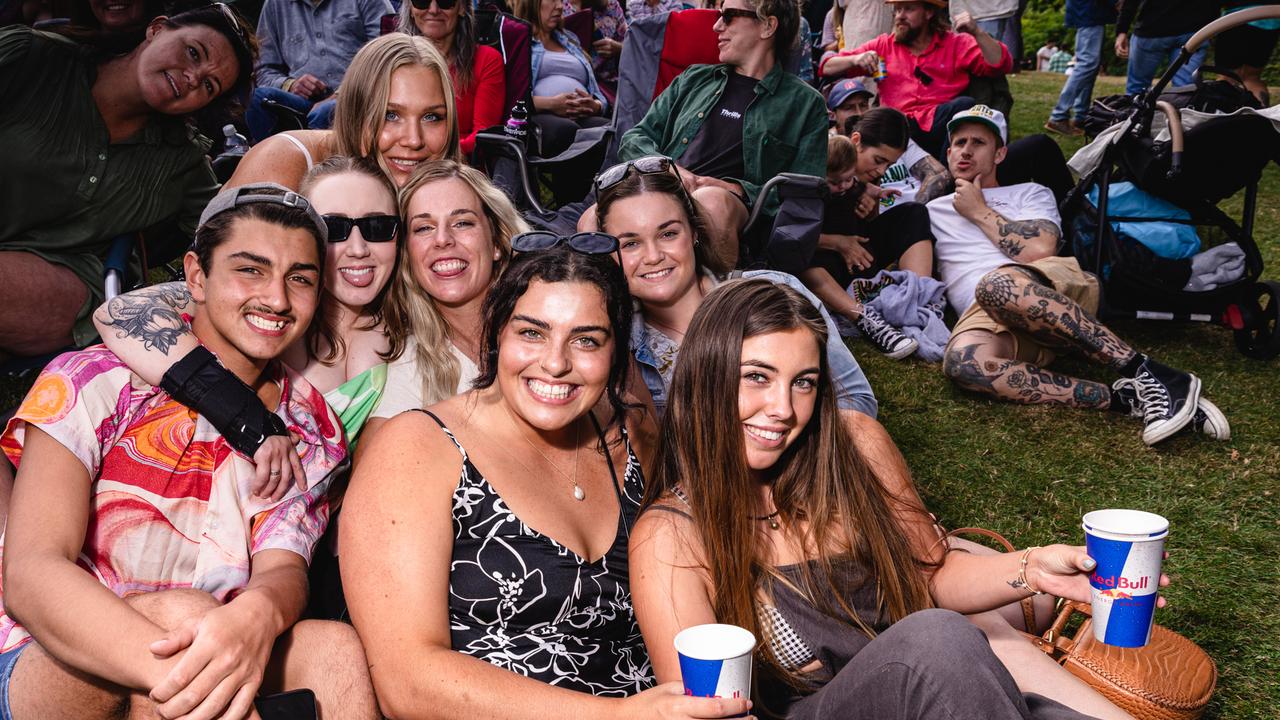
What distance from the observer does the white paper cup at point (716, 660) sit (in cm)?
172

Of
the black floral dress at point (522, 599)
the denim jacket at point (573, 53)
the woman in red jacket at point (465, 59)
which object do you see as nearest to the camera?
the black floral dress at point (522, 599)

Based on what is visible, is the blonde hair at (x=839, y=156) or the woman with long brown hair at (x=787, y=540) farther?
the blonde hair at (x=839, y=156)

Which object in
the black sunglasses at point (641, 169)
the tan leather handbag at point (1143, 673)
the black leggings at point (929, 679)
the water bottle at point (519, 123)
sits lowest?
the tan leather handbag at point (1143, 673)

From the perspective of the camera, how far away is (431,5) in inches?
206

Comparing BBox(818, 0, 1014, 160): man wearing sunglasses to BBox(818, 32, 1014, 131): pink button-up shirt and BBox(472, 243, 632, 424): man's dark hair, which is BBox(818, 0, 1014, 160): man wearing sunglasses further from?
BBox(472, 243, 632, 424): man's dark hair

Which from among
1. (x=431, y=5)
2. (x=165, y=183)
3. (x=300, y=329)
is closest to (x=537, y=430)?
(x=300, y=329)

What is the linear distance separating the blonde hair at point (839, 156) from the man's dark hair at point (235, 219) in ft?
14.7

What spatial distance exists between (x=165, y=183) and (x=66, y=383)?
2.01 m

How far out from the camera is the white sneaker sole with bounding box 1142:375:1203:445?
4.70 m

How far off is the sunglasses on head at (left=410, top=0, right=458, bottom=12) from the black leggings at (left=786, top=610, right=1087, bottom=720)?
14.3 ft

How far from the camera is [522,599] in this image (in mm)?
2238

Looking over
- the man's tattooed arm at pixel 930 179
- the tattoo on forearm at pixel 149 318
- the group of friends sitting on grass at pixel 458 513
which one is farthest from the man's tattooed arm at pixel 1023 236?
the tattoo on forearm at pixel 149 318

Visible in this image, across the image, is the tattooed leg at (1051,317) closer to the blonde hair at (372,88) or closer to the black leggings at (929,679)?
the blonde hair at (372,88)

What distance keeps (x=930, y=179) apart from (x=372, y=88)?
4.50m
